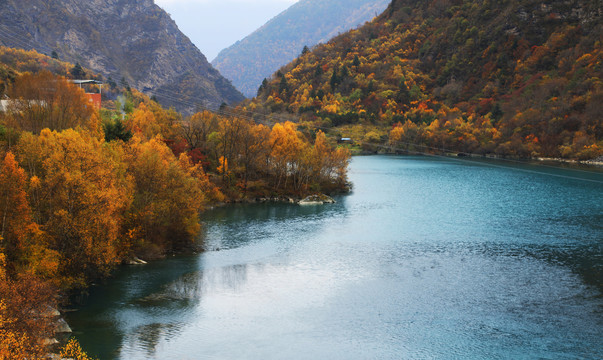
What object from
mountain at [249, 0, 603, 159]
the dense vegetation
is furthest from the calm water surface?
mountain at [249, 0, 603, 159]

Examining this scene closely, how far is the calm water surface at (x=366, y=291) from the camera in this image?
26781 millimetres

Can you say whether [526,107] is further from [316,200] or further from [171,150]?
[171,150]

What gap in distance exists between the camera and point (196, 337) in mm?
27219

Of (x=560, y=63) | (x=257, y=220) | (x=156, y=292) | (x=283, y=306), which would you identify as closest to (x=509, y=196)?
(x=257, y=220)

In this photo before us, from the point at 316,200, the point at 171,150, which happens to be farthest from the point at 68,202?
the point at 316,200

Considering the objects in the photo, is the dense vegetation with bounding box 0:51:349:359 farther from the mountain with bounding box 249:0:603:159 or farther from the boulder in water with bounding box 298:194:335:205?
the mountain with bounding box 249:0:603:159

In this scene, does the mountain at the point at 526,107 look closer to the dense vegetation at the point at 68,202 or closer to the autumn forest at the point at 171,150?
the autumn forest at the point at 171,150

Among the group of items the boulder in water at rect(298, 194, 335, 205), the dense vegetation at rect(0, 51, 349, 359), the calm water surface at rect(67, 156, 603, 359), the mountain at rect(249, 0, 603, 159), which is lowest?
the calm water surface at rect(67, 156, 603, 359)

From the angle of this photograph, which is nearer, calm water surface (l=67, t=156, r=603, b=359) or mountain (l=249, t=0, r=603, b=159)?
calm water surface (l=67, t=156, r=603, b=359)

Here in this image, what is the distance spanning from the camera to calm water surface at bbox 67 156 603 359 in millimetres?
26781

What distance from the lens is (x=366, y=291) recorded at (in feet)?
117

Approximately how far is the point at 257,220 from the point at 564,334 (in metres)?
37.4

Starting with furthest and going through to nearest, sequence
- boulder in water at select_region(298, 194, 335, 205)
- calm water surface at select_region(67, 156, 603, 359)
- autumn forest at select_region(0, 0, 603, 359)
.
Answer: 1. boulder in water at select_region(298, 194, 335, 205)
2. autumn forest at select_region(0, 0, 603, 359)
3. calm water surface at select_region(67, 156, 603, 359)

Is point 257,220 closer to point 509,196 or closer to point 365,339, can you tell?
point 365,339
